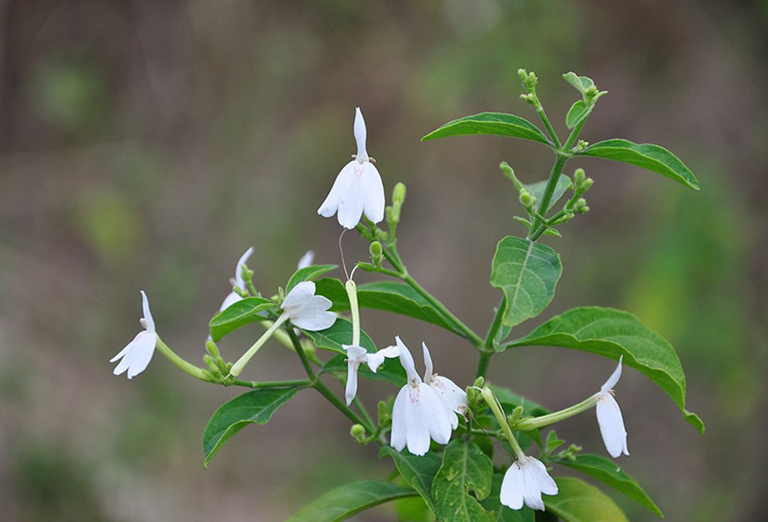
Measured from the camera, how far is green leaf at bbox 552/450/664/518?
36.1 inches

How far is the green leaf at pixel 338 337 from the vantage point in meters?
0.81

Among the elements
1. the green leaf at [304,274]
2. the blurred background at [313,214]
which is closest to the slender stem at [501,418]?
the green leaf at [304,274]

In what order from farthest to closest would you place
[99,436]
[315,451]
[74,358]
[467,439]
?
[74,358] → [315,451] → [99,436] → [467,439]

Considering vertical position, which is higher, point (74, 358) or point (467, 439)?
point (467, 439)

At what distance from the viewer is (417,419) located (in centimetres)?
76

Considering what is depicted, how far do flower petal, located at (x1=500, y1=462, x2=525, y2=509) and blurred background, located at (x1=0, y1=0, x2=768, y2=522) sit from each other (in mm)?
2473

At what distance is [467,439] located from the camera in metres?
0.87

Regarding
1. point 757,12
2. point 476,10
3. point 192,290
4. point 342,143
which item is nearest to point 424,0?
point 476,10

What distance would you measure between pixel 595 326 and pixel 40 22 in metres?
5.09

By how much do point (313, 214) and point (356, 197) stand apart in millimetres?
3683

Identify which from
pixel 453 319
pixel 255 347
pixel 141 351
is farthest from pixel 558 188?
pixel 141 351

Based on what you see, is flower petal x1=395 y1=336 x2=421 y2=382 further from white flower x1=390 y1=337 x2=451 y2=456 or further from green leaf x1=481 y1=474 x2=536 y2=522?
green leaf x1=481 y1=474 x2=536 y2=522

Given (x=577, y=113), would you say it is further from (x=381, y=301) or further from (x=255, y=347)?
(x=255, y=347)

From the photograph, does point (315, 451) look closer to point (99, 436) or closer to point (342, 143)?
point (99, 436)
